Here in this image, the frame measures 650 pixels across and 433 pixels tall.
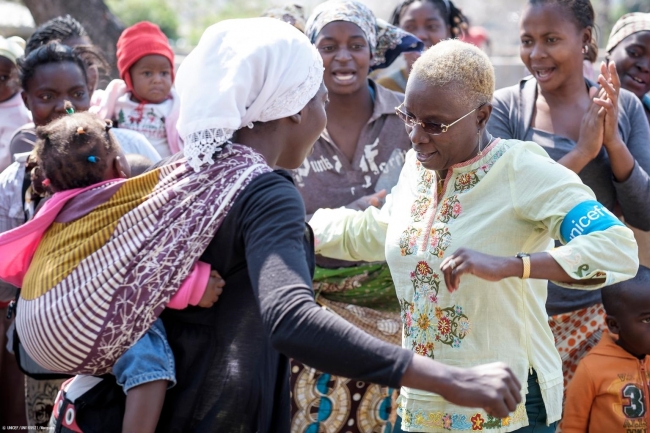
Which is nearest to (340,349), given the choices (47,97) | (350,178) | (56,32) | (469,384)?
(469,384)

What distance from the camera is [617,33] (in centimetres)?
543

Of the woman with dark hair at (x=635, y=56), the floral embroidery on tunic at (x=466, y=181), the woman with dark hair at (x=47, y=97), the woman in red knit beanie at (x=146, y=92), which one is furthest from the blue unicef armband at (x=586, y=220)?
the woman in red knit beanie at (x=146, y=92)

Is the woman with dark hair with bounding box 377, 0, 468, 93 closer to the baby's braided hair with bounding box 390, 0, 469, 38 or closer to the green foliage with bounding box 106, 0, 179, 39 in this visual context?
the baby's braided hair with bounding box 390, 0, 469, 38

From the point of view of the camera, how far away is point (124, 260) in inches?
93.4

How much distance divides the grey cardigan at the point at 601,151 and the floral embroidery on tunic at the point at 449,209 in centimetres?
117

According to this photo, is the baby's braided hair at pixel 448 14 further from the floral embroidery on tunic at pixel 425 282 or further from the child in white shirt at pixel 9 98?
the floral embroidery on tunic at pixel 425 282

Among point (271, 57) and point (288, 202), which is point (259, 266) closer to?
point (288, 202)

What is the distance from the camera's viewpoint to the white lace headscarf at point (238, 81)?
95.7 inches

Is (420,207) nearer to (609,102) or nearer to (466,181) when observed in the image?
(466,181)

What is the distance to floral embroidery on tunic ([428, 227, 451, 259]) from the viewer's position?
2.98 meters

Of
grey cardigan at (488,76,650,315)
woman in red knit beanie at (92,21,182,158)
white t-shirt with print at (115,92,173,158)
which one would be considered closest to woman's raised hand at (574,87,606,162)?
grey cardigan at (488,76,650,315)

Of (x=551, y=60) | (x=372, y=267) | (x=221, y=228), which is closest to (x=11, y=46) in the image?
(x=372, y=267)

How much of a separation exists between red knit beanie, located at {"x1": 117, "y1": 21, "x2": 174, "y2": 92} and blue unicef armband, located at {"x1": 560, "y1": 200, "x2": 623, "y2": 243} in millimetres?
3548

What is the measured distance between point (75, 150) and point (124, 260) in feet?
2.20
